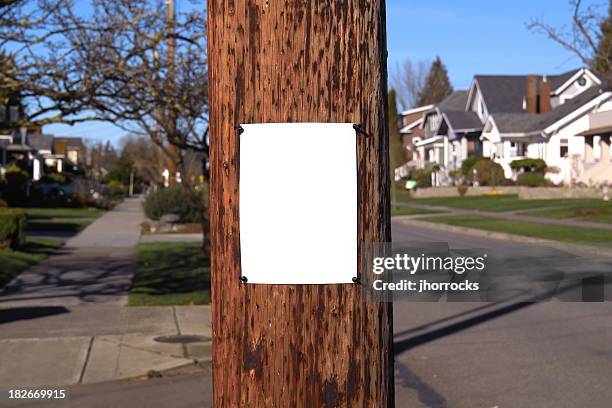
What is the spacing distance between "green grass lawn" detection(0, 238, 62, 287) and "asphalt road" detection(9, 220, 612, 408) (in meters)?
8.67

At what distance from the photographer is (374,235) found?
8.50 ft

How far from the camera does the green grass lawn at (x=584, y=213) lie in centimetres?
2519

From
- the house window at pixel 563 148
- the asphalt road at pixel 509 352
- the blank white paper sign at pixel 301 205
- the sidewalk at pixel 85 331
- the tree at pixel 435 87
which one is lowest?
the sidewalk at pixel 85 331

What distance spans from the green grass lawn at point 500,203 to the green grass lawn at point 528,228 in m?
3.54

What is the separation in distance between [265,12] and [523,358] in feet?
22.8

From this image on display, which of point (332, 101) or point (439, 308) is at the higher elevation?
point (332, 101)

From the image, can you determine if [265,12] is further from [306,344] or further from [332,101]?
[306,344]

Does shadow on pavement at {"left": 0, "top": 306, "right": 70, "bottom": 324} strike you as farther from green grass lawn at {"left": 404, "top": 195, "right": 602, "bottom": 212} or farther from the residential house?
the residential house

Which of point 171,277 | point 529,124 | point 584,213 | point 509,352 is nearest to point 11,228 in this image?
point 171,277

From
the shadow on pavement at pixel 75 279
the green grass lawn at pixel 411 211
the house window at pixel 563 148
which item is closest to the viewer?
the shadow on pavement at pixel 75 279

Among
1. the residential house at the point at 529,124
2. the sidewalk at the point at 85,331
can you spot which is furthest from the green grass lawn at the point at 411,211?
the sidewalk at the point at 85,331

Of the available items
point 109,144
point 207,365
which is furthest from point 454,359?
point 109,144

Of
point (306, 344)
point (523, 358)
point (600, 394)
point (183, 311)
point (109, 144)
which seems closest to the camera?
point (306, 344)

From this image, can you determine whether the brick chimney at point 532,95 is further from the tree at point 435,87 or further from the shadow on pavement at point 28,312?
the shadow on pavement at point 28,312
